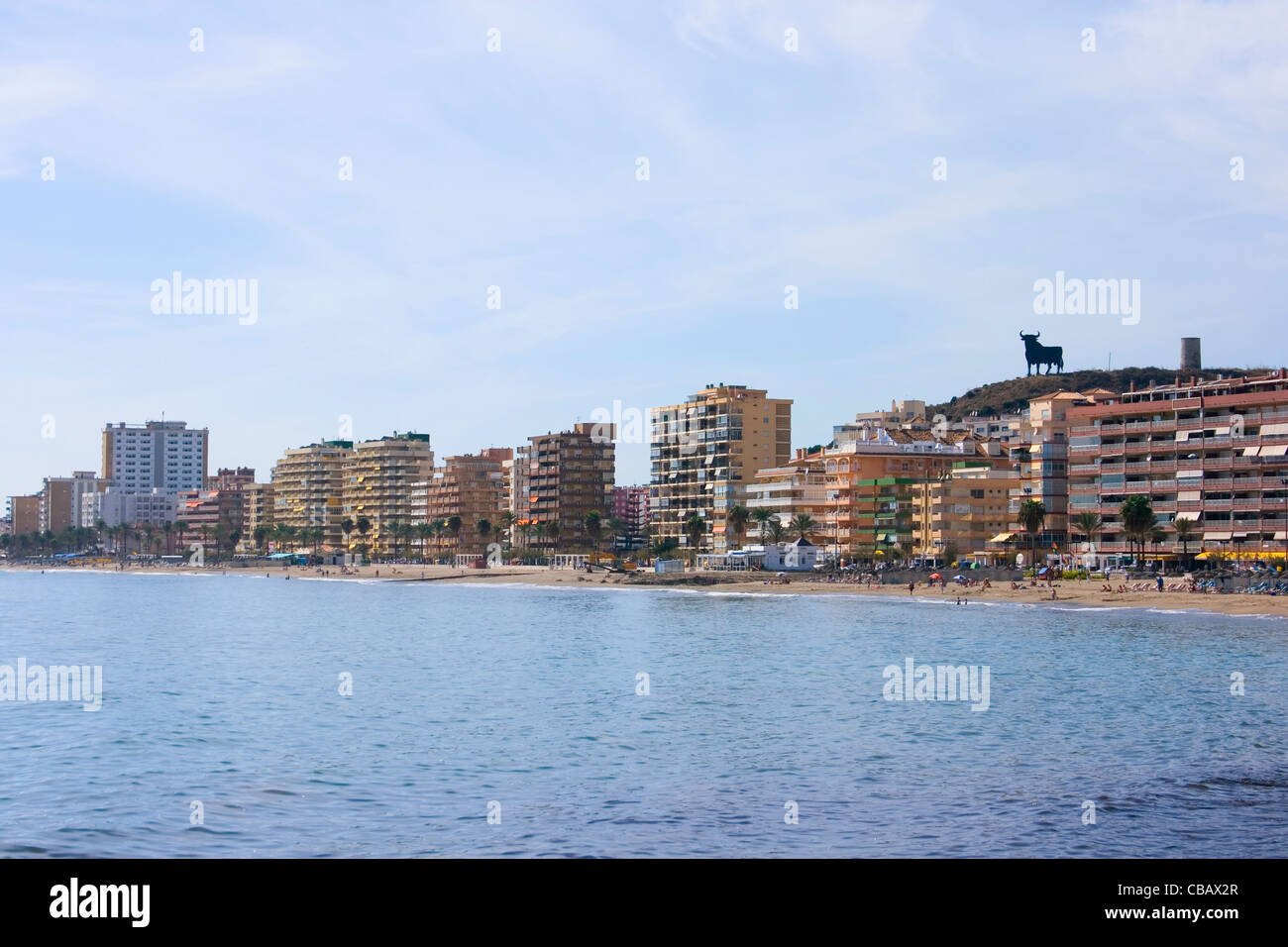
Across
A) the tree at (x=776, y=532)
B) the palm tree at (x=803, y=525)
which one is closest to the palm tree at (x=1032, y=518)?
the palm tree at (x=803, y=525)

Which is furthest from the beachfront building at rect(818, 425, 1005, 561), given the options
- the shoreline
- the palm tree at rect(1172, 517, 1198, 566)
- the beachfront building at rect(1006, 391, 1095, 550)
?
the palm tree at rect(1172, 517, 1198, 566)

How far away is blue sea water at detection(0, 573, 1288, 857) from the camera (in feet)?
71.1

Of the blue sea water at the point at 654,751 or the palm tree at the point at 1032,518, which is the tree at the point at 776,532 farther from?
the blue sea water at the point at 654,751

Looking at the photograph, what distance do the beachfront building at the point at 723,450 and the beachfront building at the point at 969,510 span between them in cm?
3968

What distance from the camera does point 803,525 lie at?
157250 millimetres

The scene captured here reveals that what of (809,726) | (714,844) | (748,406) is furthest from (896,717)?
(748,406)

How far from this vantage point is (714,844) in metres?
20.7

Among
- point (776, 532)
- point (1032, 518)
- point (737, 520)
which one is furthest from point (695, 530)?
point (1032, 518)

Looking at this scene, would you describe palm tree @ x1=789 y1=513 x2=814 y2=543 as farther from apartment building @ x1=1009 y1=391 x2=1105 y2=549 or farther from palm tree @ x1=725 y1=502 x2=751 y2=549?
apartment building @ x1=1009 y1=391 x2=1105 y2=549

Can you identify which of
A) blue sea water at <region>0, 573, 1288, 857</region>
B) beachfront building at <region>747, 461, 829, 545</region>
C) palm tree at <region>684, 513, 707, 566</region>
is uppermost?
beachfront building at <region>747, 461, 829, 545</region>

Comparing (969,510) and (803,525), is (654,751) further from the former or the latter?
(803,525)

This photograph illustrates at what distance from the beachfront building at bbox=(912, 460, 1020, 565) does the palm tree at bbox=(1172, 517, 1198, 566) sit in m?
28.1

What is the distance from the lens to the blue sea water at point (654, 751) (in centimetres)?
2167

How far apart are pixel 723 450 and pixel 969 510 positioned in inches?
1990
